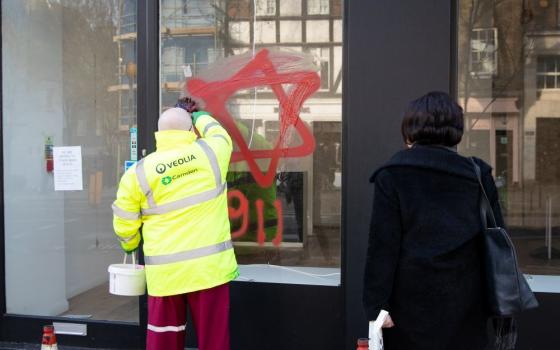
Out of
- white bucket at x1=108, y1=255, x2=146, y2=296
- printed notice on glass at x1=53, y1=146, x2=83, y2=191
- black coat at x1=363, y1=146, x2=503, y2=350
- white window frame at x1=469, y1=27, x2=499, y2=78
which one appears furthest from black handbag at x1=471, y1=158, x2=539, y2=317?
printed notice on glass at x1=53, y1=146, x2=83, y2=191

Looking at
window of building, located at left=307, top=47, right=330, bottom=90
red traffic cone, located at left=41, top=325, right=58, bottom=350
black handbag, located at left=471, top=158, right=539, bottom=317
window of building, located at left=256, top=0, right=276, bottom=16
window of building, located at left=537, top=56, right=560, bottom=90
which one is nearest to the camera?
black handbag, located at left=471, top=158, right=539, bottom=317

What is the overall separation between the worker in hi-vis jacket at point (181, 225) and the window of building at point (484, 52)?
2.70m

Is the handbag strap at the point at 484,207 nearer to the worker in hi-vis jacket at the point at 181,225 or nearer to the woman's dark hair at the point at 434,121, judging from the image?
the woman's dark hair at the point at 434,121

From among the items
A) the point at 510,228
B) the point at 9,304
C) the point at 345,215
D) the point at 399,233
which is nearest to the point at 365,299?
the point at 399,233

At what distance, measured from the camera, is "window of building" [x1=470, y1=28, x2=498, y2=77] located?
509cm

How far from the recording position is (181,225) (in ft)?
10.7

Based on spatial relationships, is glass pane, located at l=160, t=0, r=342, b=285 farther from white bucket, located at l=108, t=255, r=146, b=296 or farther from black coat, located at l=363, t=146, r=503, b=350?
black coat, located at l=363, t=146, r=503, b=350

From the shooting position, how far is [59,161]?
16.5 ft

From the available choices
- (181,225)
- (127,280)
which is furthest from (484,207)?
(127,280)

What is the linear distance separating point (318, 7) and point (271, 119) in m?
0.95

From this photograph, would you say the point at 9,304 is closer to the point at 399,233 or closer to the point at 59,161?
the point at 59,161

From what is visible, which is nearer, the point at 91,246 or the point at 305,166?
the point at 305,166

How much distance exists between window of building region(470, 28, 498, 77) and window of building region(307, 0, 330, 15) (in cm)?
126

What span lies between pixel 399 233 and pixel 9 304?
3.74 meters
